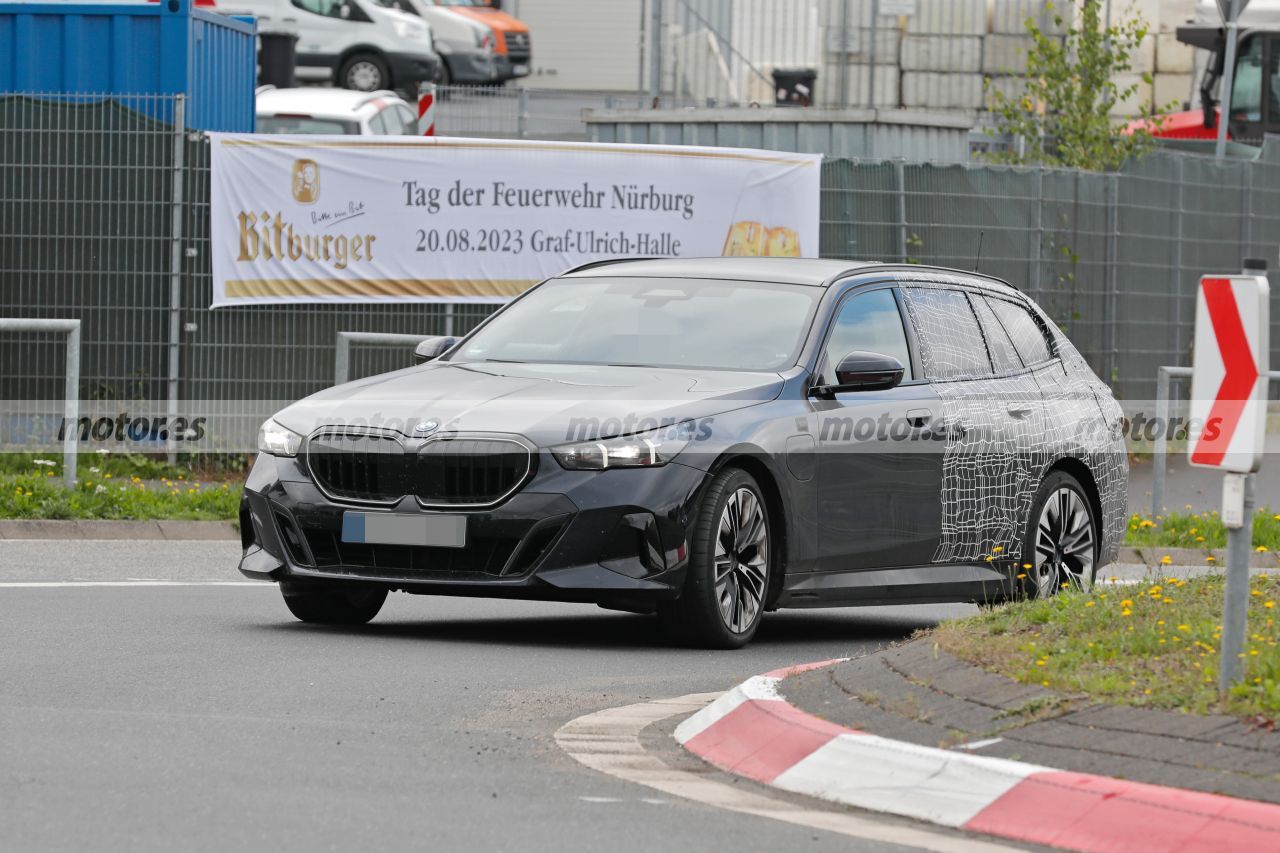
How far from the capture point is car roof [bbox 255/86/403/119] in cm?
2705

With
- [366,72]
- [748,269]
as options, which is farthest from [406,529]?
[366,72]

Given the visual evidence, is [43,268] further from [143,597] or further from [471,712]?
[471,712]

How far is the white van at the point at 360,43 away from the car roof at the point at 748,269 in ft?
91.3

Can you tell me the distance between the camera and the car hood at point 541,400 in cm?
930

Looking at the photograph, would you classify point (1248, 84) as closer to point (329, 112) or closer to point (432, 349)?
point (329, 112)

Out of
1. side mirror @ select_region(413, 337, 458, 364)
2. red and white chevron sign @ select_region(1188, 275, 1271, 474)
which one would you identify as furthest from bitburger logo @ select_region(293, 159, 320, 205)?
red and white chevron sign @ select_region(1188, 275, 1271, 474)

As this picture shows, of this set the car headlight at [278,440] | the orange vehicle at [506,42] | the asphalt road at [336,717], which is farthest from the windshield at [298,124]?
the car headlight at [278,440]

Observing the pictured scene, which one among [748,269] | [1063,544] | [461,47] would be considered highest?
[461,47]

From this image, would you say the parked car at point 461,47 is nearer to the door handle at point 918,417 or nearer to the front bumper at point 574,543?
the door handle at point 918,417

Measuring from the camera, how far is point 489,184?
706 inches

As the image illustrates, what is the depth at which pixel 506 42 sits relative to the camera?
4350cm

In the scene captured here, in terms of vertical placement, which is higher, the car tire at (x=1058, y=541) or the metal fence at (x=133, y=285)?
the metal fence at (x=133, y=285)

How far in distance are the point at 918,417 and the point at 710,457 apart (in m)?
1.52

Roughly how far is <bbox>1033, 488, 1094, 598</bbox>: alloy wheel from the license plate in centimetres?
316
